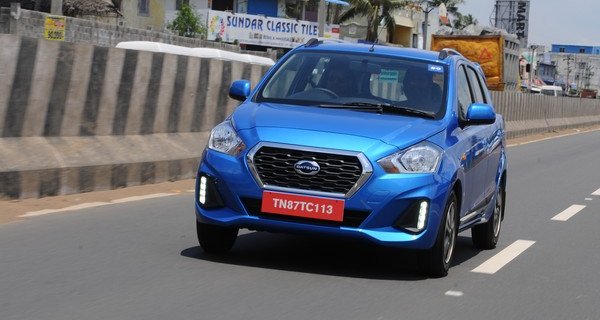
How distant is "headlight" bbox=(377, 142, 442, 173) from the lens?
7.23 metres

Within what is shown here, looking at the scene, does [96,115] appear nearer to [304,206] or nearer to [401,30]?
[304,206]

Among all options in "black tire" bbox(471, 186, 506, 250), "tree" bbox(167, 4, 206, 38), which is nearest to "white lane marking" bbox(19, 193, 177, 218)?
"black tire" bbox(471, 186, 506, 250)

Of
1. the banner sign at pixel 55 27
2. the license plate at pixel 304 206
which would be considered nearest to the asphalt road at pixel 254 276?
the license plate at pixel 304 206

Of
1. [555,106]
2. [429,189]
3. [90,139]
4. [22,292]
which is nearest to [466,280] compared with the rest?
[429,189]

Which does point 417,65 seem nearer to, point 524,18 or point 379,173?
point 379,173

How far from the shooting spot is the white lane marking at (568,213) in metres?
12.7

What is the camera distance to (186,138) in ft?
46.6

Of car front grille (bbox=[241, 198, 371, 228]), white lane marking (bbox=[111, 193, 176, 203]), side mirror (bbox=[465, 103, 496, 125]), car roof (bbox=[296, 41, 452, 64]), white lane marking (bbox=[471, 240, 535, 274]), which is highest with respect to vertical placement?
car roof (bbox=[296, 41, 452, 64])

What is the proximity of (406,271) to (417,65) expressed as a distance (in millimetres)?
1597

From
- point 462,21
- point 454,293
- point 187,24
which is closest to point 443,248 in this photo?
point 454,293

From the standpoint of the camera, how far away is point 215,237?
26.2 ft

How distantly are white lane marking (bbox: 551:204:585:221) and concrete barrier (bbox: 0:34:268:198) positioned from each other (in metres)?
4.27

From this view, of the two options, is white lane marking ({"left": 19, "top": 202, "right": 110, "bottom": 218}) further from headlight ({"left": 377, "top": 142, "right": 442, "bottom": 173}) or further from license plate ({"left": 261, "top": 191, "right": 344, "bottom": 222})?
headlight ({"left": 377, "top": 142, "right": 442, "bottom": 173})

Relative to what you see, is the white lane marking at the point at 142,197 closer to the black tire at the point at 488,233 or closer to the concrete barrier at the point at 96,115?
the concrete barrier at the point at 96,115
